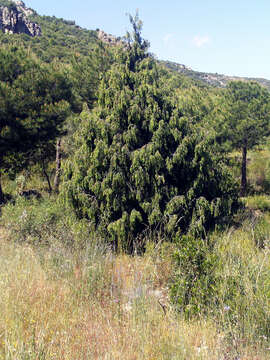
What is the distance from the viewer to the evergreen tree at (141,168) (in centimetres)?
643

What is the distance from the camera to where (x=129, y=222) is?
6441 mm

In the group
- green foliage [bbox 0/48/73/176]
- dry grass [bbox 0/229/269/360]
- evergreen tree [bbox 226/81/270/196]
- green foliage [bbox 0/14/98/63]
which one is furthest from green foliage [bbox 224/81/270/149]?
dry grass [bbox 0/229/269/360]

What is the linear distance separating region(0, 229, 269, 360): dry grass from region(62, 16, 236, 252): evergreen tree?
2.76m

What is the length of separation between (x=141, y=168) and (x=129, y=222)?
1.29 metres

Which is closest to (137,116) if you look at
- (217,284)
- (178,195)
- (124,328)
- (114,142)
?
(114,142)

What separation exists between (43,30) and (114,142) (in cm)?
5359

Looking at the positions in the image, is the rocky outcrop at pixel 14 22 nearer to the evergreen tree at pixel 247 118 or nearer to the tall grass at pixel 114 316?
the evergreen tree at pixel 247 118

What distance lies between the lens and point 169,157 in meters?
6.86

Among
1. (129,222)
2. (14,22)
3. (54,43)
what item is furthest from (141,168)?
(14,22)

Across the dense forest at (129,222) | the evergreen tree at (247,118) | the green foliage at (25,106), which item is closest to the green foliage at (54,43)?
the green foliage at (25,106)

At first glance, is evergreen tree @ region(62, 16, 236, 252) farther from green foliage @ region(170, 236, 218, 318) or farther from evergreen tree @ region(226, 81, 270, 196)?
evergreen tree @ region(226, 81, 270, 196)

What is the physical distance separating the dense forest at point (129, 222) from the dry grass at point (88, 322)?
0.06ft

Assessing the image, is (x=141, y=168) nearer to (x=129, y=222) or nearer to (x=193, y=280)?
(x=129, y=222)

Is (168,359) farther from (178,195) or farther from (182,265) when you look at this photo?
(178,195)
